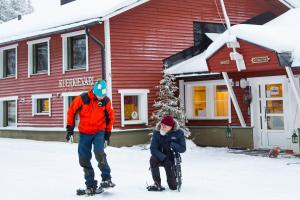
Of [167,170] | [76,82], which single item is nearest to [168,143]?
[167,170]

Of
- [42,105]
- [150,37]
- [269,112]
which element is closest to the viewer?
[269,112]

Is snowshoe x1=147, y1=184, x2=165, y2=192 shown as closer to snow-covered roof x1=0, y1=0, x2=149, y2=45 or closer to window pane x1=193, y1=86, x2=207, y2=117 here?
snow-covered roof x1=0, y1=0, x2=149, y2=45

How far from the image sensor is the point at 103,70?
689 inches

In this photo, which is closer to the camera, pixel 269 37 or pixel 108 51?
pixel 269 37

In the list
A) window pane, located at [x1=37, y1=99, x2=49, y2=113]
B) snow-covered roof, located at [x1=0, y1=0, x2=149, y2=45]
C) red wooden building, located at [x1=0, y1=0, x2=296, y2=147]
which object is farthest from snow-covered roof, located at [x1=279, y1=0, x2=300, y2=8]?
window pane, located at [x1=37, y1=99, x2=49, y2=113]

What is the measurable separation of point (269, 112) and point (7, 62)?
43.4ft

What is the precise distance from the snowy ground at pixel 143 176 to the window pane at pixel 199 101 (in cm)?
235

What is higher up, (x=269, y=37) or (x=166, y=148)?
(x=269, y=37)

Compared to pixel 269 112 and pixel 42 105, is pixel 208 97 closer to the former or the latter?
pixel 269 112

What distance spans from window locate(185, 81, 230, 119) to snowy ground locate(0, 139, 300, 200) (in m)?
2.03

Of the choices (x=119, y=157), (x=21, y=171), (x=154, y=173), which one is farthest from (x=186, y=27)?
(x=154, y=173)

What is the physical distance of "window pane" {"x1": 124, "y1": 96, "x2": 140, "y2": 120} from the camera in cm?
1809

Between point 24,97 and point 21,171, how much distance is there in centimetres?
1092

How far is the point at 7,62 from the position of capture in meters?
23.3
